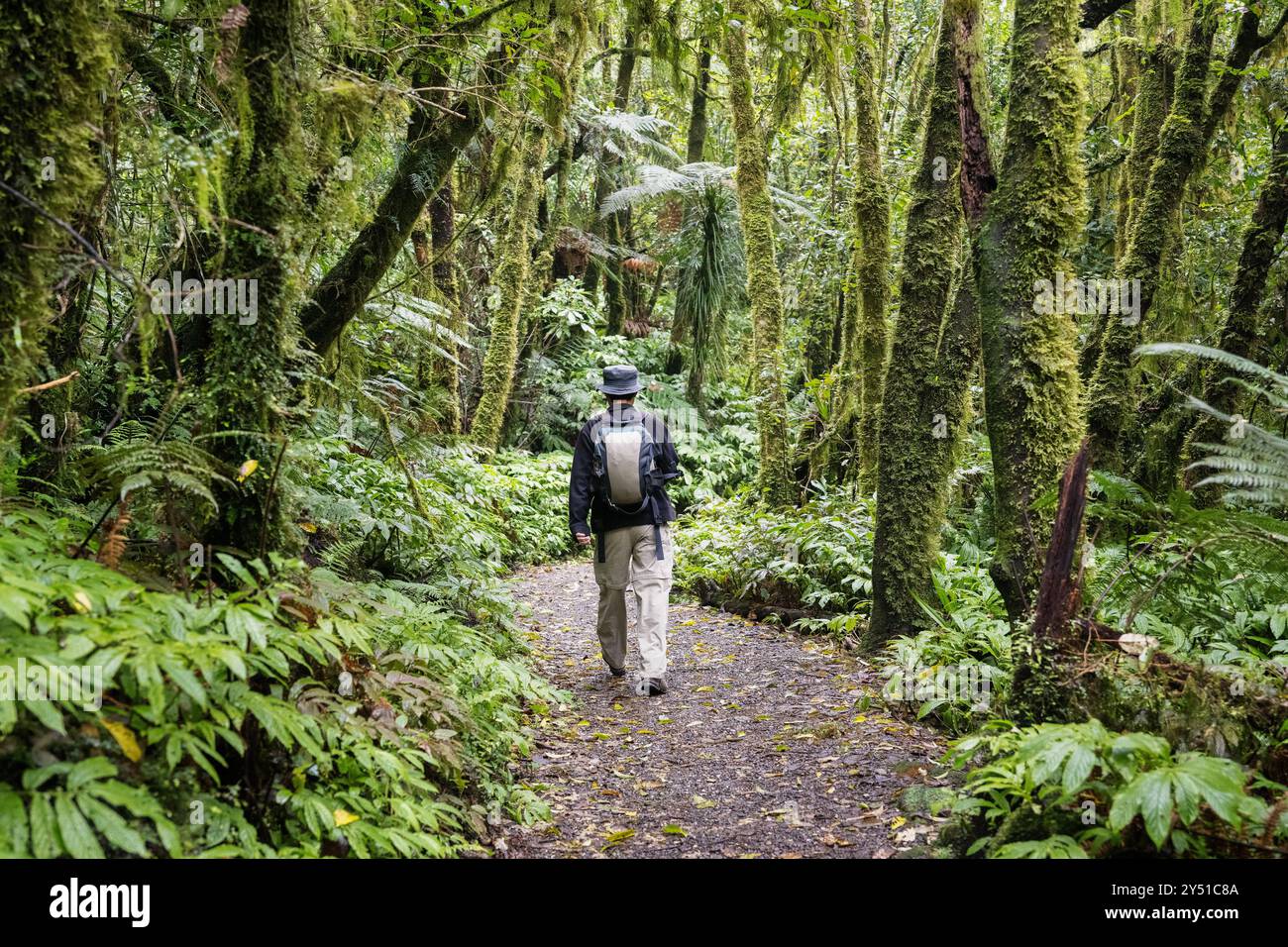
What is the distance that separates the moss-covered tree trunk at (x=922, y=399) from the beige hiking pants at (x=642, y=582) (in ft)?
5.66

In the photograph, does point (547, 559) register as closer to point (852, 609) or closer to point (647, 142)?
point (852, 609)

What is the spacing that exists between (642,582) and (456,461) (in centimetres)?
452

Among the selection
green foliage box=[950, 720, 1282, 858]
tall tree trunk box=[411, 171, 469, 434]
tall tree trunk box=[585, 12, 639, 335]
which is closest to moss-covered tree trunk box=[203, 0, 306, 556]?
green foliage box=[950, 720, 1282, 858]

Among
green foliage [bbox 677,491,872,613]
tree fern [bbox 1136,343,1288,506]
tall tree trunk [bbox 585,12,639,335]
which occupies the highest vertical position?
tall tree trunk [bbox 585,12,639,335]

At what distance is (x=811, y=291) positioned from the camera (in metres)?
16.1

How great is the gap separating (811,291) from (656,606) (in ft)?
34.7

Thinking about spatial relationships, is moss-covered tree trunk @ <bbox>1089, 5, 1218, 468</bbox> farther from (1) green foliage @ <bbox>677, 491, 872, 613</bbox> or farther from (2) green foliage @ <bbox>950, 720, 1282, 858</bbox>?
(2) green foliage @ <bbox>950, 720, 1282, 858</bbox>

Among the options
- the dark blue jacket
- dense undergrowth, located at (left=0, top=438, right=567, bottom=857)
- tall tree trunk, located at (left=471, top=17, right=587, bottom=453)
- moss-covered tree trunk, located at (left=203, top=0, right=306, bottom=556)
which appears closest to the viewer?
dense undergrowth, located at (left=0, top=438, right=567, bottom=857)

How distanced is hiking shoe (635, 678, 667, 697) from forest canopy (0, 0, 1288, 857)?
697 millimetres

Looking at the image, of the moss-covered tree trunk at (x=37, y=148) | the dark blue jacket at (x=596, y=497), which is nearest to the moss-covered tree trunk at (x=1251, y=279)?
the dark blue jacket at (x=596, y=497)

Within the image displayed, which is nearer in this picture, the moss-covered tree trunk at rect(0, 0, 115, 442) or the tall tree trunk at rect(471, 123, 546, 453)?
the moss-covered tree trunk at rect(0, 0, 115, 442)

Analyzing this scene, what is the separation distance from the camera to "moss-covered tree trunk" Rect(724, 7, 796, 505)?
10750 millimetres

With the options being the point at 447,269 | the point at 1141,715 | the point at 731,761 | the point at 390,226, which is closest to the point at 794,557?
Answer: the point at 731,761

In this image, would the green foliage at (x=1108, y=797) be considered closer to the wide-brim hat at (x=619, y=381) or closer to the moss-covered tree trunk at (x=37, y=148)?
the moss-covered tree trunk at (x=37, y=148)
